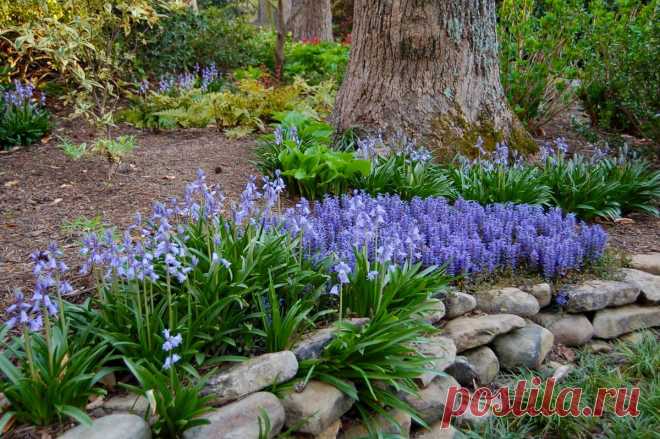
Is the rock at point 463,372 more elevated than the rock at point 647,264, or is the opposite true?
the rock at point 647,264

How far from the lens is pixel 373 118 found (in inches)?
242

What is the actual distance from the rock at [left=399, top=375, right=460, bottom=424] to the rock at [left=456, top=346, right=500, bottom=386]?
1.07 feet

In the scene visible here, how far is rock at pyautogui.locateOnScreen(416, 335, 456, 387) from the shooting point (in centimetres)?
325

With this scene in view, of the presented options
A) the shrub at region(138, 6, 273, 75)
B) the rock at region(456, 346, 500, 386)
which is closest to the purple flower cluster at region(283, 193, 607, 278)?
the rock at region(456, 346, 500, 386)

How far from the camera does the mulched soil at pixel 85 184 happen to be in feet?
14.0

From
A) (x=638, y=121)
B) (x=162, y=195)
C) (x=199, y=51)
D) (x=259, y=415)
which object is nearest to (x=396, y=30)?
(x=162, y=195)

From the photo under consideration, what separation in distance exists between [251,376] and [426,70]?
13.3ft

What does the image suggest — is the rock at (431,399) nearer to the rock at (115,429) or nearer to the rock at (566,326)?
the rock at (566,326)

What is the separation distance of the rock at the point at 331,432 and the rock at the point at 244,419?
0.25m

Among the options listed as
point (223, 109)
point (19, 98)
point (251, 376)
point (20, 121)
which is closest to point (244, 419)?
point (251, 376)

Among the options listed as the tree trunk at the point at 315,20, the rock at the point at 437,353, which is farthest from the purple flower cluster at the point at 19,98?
the tree trunk at the point at 315,20

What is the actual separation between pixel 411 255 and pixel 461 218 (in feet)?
→ 2.91

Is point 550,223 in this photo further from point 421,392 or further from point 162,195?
point 162,195

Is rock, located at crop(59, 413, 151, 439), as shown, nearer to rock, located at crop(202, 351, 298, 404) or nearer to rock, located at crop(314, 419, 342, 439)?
rock, located at crop(202, 351, 298, 404)
